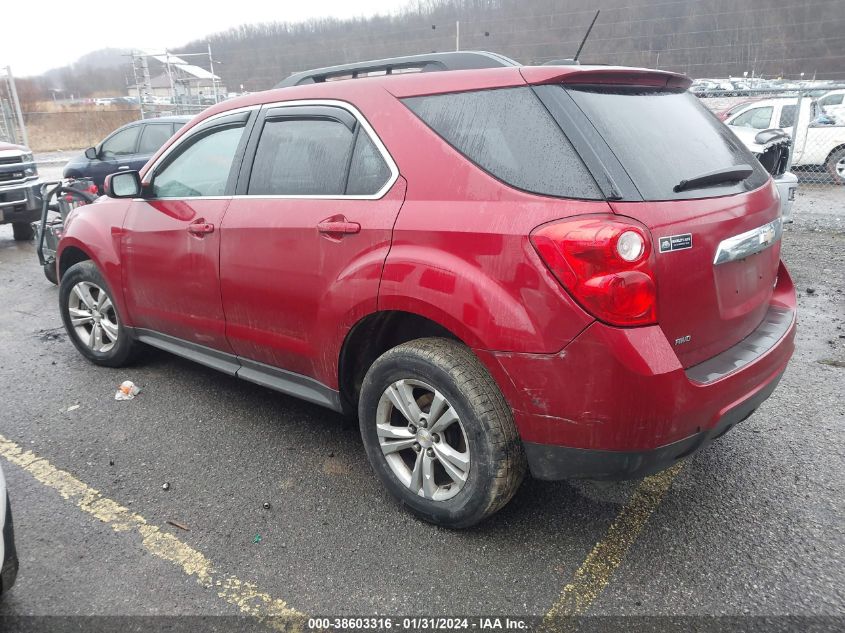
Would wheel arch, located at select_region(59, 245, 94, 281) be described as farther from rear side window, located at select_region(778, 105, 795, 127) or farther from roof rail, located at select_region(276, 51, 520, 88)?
rear side window, located at select_region(778, 105, 795, 127)

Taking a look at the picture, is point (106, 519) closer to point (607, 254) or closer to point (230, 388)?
point (230, 388)

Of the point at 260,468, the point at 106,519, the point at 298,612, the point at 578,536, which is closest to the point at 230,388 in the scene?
the point at 260,468

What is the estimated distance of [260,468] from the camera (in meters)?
3.11

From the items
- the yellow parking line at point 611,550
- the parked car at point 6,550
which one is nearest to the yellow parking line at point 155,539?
the parked car at point 6,550

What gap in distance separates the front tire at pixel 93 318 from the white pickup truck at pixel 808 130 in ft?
40.2

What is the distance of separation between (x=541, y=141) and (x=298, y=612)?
6.08 ft

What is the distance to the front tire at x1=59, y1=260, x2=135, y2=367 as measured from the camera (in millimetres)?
4211

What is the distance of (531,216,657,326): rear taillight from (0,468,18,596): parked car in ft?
6.32

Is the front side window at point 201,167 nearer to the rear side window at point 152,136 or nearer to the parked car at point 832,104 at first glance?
the rear side window at point 152,136

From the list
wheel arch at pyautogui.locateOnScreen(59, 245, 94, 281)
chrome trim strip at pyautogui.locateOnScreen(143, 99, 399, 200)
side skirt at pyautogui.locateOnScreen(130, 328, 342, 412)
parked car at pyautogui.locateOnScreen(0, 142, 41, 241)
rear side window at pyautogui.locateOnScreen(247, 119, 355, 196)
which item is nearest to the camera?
chrome trim strip at pyautogui.locateOnScreen(143, 99, 399, 200)

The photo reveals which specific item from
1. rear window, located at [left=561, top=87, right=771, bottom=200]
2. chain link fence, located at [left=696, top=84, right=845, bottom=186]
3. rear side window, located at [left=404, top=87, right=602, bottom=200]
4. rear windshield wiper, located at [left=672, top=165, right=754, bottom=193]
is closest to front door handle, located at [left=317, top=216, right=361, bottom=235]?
rear side window, located at [left=404, top=87, right=602, bottom=200]

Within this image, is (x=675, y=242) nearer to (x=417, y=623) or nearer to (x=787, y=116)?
(x=417, y=623)

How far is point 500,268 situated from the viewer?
85.7 inches

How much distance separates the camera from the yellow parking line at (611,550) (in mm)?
2191
